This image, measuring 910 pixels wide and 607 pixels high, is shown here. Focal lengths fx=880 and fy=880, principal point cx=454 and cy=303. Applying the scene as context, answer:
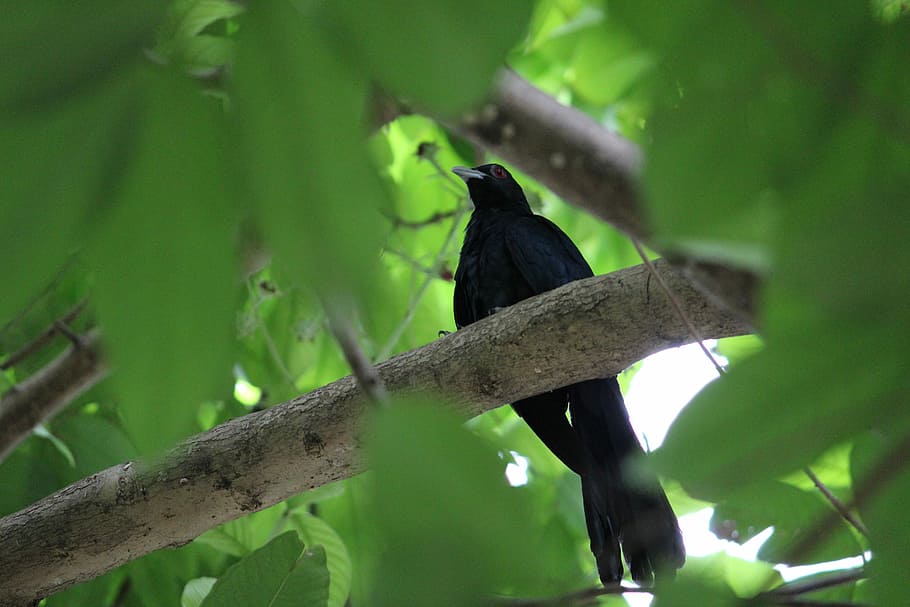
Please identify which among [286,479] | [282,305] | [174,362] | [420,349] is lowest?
[174,362]

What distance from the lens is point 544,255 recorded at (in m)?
3.83

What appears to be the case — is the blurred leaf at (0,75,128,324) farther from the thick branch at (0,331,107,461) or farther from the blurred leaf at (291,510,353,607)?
the thick branch at (0,331,107,461)

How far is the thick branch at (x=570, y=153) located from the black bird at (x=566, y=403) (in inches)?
33.4

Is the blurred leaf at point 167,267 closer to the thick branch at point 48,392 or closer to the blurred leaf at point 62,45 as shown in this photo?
the blurred leaf at point 62,45

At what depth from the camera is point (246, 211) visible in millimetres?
576

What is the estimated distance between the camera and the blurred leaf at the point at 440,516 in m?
0.53

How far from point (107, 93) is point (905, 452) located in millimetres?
578

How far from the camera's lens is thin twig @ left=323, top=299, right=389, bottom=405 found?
0.54m

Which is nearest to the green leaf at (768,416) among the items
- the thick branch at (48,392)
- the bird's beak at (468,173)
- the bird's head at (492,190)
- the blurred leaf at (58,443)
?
the thick branch at (48,392)

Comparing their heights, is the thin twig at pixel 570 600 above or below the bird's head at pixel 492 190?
below

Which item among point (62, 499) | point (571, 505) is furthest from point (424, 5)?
point (571, 505)

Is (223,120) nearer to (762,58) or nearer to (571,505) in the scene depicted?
(762,58)

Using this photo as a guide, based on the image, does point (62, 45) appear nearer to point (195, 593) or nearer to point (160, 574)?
point (195, 593)

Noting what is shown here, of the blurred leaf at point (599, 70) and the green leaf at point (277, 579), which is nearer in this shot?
the blurred leaf at point (599, 70)
